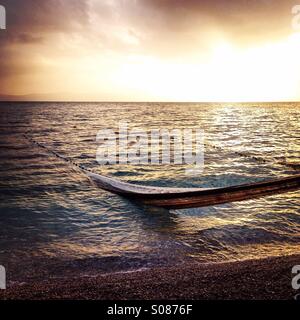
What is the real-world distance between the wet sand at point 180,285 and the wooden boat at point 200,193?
1585 mm

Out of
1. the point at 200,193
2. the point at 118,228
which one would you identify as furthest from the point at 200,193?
the point at 118,228

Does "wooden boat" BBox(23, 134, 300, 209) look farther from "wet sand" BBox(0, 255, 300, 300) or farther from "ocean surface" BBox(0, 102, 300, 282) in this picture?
"wet sand" BBox(0, 255, 300, 300)

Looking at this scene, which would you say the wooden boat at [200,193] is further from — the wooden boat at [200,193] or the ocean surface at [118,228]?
the ocean surface at [118,228]

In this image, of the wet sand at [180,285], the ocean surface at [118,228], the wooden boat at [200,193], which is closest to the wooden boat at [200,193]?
the wooden boat at [200,193]

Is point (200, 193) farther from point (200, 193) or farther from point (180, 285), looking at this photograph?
point (180, 285)

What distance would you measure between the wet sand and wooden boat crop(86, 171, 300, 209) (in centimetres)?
158

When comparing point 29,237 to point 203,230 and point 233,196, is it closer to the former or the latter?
point 203,230

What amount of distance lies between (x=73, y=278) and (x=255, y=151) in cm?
1798

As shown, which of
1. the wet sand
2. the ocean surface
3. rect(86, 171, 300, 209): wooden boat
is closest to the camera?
the wet sand

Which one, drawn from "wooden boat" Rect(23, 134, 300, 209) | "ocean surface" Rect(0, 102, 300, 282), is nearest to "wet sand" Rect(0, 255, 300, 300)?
"ocean surface" Rect(0, 102, 300, 282)

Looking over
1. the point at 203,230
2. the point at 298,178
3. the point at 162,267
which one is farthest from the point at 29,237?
the point at 298,178

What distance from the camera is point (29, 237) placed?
6.74m

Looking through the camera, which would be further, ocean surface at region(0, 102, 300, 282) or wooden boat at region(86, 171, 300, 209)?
wooden boat at region(86, 171, 300, 209)

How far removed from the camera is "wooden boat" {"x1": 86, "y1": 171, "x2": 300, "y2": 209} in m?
6.00
